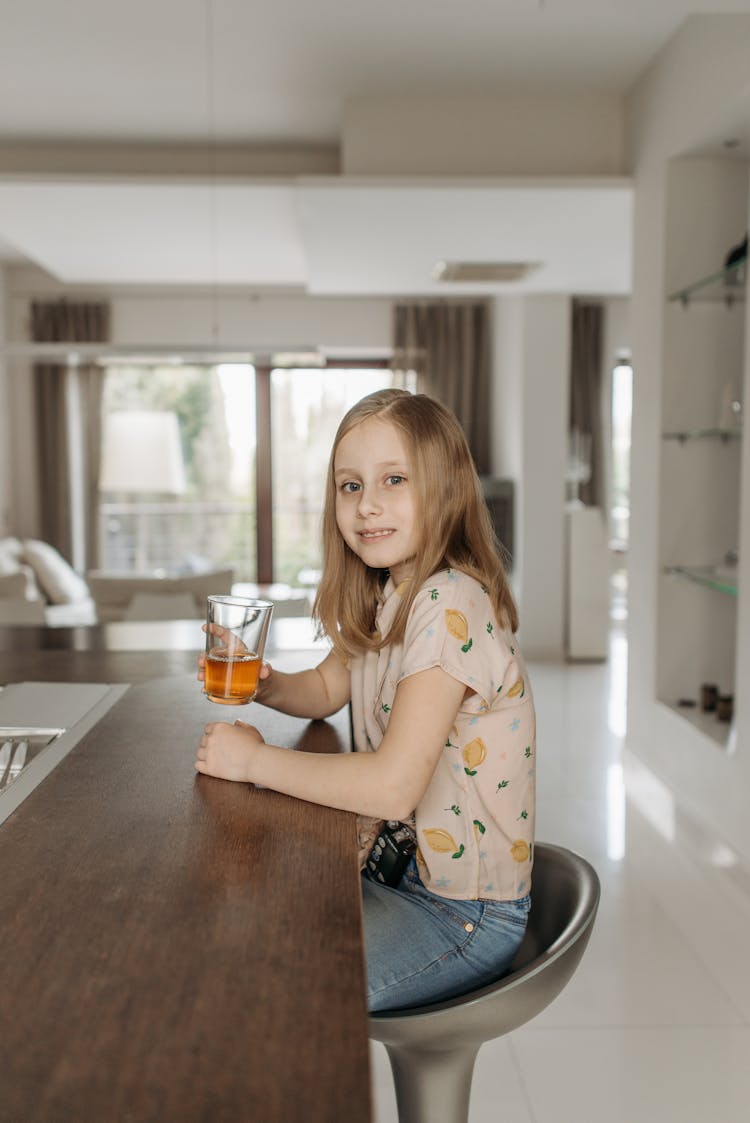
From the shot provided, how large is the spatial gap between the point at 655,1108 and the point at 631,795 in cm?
190

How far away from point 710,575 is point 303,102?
8.34 feet

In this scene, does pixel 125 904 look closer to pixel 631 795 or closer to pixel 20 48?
pixel 631 795

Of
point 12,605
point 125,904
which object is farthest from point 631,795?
point 125,904

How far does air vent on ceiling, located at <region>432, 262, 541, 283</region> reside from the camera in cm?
521

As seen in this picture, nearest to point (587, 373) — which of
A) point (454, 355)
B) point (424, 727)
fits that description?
point (454, 355)

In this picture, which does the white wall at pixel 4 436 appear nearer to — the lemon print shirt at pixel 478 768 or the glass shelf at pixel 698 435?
the glass shelf at pixel 698 435

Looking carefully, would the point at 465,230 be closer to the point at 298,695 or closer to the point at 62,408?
the point at 298,695

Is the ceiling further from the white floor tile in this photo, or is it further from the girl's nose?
the white floor tile

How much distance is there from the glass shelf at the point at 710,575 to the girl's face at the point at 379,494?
2.19 meters

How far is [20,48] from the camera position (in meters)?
3.64

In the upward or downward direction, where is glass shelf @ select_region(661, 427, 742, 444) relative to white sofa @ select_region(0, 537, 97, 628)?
upward

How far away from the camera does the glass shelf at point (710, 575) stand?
3246 millimetres

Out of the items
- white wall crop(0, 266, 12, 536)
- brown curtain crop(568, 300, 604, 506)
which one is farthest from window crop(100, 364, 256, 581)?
brown curtain crop(568, 300, 604, 506)

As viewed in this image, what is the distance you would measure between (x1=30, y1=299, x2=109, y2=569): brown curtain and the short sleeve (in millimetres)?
6768
